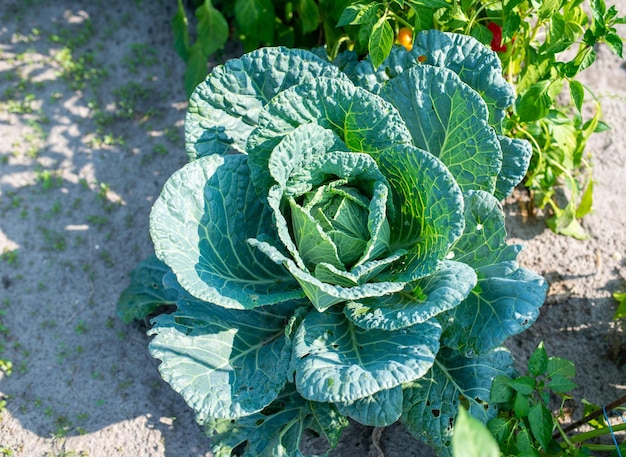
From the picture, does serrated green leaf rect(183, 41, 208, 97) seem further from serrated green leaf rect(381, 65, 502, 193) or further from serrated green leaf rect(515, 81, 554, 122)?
serrated green leaf rect(515, 81, 554, 122)

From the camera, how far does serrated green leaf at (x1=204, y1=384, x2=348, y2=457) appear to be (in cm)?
238

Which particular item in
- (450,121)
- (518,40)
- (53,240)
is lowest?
(53,240)

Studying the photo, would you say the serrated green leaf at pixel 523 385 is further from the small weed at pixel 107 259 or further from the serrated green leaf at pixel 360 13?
the small weed at pixel 107 259

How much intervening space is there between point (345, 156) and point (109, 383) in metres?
1.66

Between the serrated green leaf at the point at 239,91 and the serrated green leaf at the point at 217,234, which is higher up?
the serrated green leaf at the point at 239,91

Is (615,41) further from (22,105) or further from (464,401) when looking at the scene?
(22,105)

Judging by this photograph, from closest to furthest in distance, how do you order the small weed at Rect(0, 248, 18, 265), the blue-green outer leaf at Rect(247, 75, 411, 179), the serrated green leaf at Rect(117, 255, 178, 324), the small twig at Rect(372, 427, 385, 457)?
the blue-green outer leaf at Rect(247, 75, 411, 179) → the small twig at Rect(372, 427, 385, 457) → the serrated green leaf at Rect(117, 255, 178, 324) → the small weed at Rect(0, 248, 18, 265)

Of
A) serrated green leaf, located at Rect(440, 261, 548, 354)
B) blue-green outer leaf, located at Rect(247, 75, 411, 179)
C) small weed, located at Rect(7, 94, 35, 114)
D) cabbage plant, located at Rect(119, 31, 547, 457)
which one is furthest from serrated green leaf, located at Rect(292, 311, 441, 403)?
small weed, located at Rect(7, 94, 35, 114)

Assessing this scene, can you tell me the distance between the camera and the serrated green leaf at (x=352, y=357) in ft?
6.11

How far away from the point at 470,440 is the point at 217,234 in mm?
1412

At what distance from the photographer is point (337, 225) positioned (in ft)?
6.86

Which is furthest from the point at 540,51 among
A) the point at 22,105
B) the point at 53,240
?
the point at 22,105

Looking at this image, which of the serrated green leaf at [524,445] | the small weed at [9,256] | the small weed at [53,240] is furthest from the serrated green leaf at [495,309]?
the small weed at [9,256]

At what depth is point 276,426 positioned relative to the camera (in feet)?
8.10
